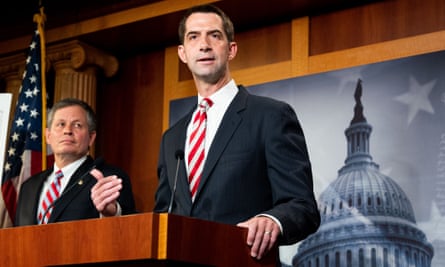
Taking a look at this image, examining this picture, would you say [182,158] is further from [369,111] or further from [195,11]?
[369,111]

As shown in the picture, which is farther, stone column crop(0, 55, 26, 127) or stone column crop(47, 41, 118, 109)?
stone column crop(0, 55, 26, 127)

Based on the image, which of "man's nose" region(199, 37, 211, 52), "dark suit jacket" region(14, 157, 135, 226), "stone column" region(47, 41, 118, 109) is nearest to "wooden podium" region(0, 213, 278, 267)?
"man's nose" region(199, 37, 211, 52)

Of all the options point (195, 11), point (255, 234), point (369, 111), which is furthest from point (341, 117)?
point (255, 234)

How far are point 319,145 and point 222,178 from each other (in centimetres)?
194

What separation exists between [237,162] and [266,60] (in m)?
2.37

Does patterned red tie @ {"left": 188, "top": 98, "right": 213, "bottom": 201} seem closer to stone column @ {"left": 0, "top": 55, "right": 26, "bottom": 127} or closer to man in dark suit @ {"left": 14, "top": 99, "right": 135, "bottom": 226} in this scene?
man in dark suit @ {"left": 14, "top": 99, "right": 135, "bottom": 226}

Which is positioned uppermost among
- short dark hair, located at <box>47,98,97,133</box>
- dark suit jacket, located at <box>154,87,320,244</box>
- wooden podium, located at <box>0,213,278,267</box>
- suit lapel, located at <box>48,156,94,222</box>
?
short dark hair, located at <box>47,98,97,133</box>

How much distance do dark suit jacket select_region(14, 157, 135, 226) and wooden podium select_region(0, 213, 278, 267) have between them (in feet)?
4.77

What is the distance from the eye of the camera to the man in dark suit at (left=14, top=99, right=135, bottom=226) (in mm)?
4121

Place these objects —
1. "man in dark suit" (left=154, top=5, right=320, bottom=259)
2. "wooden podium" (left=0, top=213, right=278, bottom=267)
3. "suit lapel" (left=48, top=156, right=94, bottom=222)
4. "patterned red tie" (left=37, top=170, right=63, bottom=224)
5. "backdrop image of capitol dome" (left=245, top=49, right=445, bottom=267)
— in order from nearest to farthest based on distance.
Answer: "wooden podium" (left=0, top=213, right=278, bottom=267) → "man in dark suit" (left=154, top=5, right=320, bottom=259) → "suit lapel" (left=48, top=156, right=94, bottom=222) → "backdrop image of capitol dome" (left=245, top=49, right=445, bottom=267) → "patterned red tie" (left=37, top=170, right=63, bottom=224)

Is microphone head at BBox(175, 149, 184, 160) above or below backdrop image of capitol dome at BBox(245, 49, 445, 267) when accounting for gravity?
below

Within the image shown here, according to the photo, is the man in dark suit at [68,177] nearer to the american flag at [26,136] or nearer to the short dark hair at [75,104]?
the short dark hair at [75,104]

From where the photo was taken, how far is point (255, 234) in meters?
2.39

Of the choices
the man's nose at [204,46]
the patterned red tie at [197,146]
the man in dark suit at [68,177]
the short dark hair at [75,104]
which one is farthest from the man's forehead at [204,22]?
the short dark hair at [75,104]
